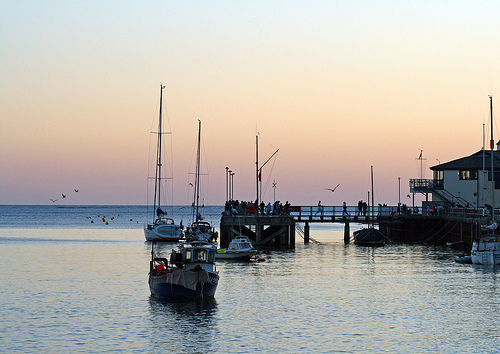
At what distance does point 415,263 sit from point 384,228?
34643 millimetres

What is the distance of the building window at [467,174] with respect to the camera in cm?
9294

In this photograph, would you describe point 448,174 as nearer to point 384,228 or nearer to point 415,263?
point 384,228

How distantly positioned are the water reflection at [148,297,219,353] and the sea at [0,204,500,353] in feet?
0.17

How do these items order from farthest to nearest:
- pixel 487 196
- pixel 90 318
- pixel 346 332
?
pixel 487 196 → pixel 90 318 → pixel 346 332

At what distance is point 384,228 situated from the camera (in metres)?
98.6

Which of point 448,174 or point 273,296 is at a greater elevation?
point 448,174

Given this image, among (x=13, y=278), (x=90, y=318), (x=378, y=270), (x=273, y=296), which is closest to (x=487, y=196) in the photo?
(x=378, y=270)

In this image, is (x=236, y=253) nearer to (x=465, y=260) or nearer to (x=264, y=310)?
(x=465, y=260)

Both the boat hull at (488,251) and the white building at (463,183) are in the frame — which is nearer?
the boat hull at (488,251)

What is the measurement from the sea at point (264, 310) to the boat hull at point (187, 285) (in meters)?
0.62

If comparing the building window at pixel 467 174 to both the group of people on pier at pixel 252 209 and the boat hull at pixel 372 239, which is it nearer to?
the boat hull at pixel 372 239

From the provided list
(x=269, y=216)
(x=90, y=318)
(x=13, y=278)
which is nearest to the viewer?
(x=90, y=318)

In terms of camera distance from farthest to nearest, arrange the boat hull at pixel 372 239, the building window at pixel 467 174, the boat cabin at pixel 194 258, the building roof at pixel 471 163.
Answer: the building window at pixel 467 174 < the building roof at pixel 471 163 < the boat hull at pixel 372 239 < the boat cabin at pixel 194 258

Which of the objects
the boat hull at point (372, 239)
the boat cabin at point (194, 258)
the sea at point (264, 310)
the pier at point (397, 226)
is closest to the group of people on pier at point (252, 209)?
the pier at point (397, 226)
